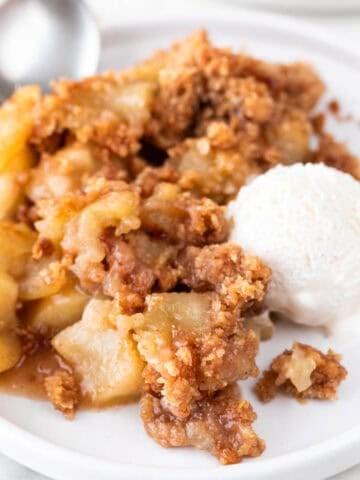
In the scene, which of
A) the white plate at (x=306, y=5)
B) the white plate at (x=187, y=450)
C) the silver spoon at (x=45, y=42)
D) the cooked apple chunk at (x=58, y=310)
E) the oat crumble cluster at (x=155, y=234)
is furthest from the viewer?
the white plate at (x=306, y=5)

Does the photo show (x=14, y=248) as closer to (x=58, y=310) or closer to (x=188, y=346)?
(x=58, y=310)

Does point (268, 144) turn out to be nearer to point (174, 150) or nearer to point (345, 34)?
point (174, 150)

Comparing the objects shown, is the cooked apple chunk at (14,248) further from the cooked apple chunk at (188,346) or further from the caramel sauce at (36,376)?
the cooked apple chunk at (188,346)

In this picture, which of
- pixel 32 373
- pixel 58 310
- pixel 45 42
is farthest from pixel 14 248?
pixel 45 42

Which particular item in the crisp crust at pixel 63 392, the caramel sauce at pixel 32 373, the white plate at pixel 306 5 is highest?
the white plate at pixel 306 5

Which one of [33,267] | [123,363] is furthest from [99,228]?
[123,363]

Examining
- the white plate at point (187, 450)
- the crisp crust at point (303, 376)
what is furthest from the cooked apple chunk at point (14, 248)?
the crisp crust at point (303, 376)

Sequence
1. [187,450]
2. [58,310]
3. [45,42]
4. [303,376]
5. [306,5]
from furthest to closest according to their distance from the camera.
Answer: [306,5] < [45,42] < [58,310] < [303,376] < [187,450]
